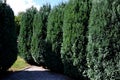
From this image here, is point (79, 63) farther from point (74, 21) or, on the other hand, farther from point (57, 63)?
point (57, 63)

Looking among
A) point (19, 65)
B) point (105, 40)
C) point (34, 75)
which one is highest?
point (105, 40)

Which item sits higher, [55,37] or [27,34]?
[27,34]

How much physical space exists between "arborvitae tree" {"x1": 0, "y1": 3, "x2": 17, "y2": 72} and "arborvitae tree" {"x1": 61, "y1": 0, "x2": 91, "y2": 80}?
7.78ft

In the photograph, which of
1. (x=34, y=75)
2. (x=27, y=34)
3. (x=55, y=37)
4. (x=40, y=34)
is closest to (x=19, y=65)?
(x=27, y=34)

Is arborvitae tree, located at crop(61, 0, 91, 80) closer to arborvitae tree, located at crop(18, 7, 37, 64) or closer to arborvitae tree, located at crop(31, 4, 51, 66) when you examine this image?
arborvitae tree, located at crop(31, 4, 51, 66)

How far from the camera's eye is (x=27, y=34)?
14.9 metres

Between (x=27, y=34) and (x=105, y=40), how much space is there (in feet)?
24.2

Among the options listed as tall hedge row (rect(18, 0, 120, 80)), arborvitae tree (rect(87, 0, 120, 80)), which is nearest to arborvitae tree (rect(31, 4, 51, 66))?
tall hedge row (rect(18, 0, 120, 80))

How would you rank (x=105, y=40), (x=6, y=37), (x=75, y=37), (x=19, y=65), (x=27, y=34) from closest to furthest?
(x=105, y=40) < (x=75, y=37) < (x=6, y=37) < (x=19, y=65) < (x=27, y=34)

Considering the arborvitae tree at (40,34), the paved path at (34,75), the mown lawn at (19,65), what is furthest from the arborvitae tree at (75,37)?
the mown lawn at (19,65)

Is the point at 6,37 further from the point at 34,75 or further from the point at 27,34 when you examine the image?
the point at 27,34

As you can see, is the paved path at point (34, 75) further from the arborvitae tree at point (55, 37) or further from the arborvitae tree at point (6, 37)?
the arborvitae tree at point (6, 37)

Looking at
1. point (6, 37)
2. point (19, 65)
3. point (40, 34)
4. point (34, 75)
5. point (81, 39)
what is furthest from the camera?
point (19, 65)

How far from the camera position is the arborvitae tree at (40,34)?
1299cm
